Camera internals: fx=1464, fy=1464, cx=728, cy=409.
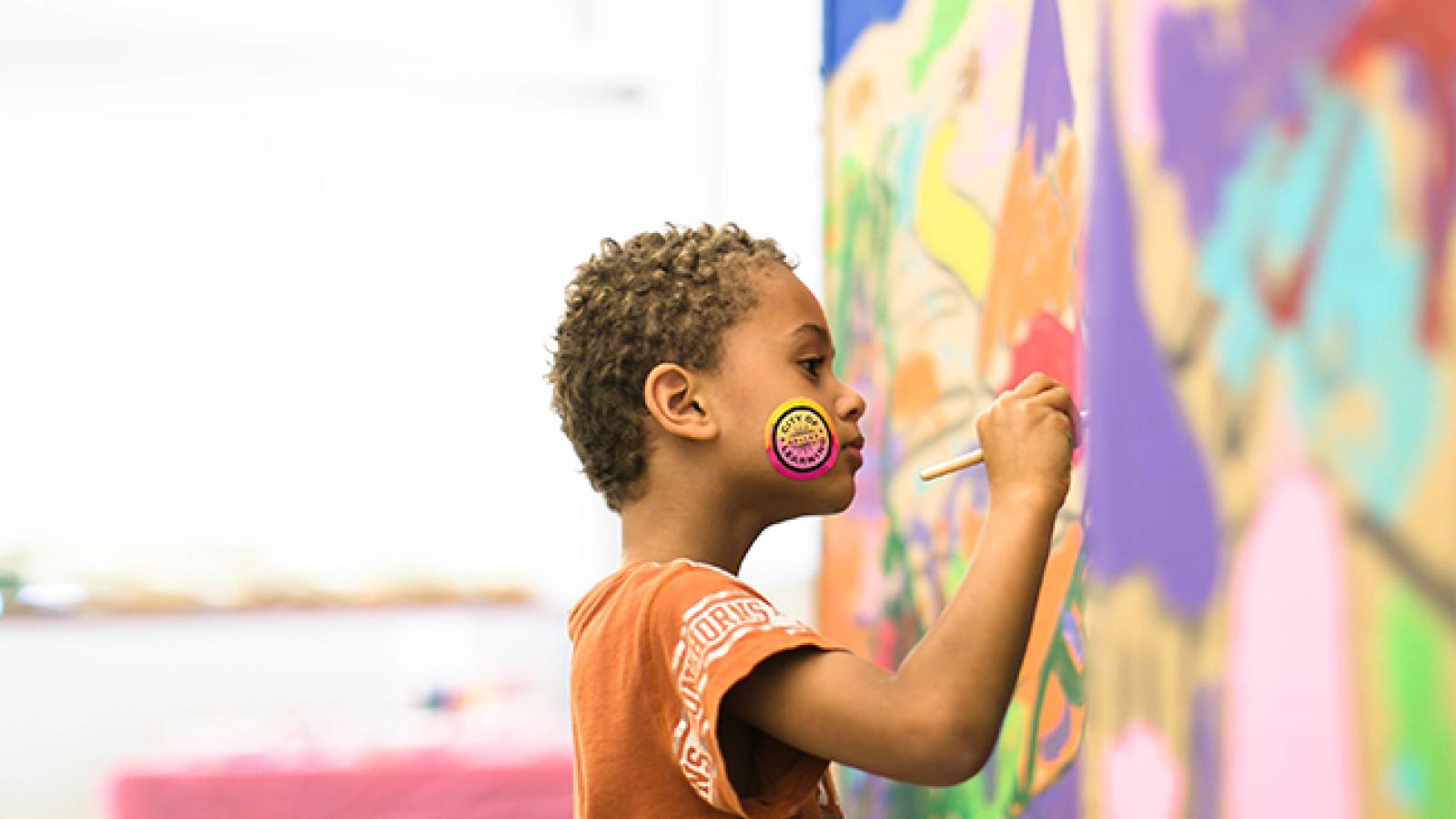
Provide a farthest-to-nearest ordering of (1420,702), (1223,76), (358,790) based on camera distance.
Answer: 1. (358,790)
2. (1223,76)
3. (1420,702)

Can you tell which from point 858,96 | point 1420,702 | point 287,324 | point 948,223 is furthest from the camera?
point 287,324

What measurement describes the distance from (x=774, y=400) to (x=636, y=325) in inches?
4.9

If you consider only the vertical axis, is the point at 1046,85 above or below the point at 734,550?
above

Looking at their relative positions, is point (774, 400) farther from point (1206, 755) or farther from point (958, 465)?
point (1206, 755)

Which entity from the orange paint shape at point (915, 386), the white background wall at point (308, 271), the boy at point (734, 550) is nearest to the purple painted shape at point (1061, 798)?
the boy at point (734, 550)

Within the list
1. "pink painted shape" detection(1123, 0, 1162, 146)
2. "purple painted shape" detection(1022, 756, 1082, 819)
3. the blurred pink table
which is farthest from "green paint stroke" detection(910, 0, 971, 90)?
the blurred pink table

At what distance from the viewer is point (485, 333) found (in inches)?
136

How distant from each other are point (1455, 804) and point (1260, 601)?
0.51 feet

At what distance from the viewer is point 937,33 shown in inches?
49.7

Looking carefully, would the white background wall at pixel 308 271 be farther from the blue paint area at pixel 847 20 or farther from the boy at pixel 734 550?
the boy at pixel 734 550

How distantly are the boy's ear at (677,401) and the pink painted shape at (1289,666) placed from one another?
0.40 meters

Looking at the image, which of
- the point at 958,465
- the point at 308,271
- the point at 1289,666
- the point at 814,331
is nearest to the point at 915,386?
the point at 814,331

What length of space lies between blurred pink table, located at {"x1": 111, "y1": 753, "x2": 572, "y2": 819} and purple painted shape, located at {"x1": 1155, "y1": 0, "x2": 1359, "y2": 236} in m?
2.07

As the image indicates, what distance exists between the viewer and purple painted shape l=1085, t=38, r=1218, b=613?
2.62ft
